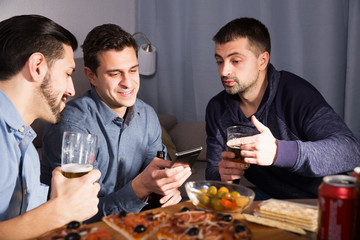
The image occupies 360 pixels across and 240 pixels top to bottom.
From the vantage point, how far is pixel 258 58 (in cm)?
232

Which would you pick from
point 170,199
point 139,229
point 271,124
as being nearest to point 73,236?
point 139,229

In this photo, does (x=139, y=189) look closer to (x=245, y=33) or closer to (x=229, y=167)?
(x=229, y=167)

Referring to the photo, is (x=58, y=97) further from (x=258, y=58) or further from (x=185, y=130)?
(x=185, y=130)

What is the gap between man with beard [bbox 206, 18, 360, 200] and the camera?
1.62 meters

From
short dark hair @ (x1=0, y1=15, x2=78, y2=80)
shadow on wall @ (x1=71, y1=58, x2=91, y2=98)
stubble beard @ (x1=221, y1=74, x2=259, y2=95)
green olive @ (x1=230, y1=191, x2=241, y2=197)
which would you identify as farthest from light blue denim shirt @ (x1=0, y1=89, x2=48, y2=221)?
shadow on wall @ (x1=71, y1=58, x2=91, y2=98)

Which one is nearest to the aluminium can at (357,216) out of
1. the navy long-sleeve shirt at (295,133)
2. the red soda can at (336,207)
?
the red soda can at (336,207)

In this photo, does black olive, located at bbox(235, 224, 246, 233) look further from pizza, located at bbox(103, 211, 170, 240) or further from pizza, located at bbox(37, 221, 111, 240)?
pizza, located at bbox(37, 221, 111, 240)

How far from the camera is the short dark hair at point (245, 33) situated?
229cm

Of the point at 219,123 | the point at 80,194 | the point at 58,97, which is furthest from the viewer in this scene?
the point at 219,123

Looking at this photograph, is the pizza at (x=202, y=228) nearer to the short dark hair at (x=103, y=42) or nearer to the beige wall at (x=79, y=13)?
the short dark hair at (x=103, y=42)

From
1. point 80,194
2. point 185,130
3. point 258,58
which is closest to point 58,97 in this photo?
point 80,194

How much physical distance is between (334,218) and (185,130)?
2917mm

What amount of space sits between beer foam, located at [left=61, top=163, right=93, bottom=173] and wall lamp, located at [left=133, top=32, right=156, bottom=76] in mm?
3083

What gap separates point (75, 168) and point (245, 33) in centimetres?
145
